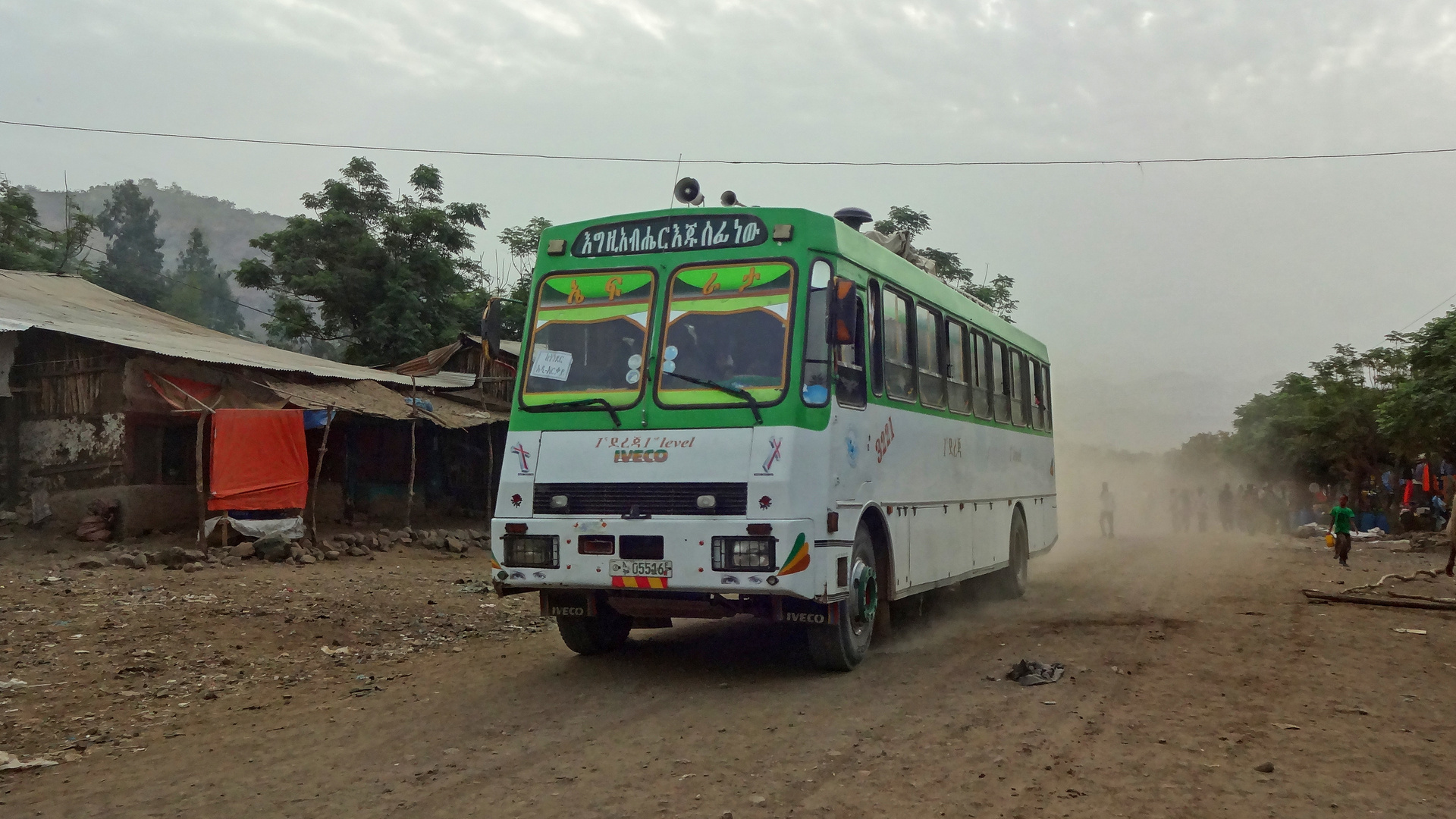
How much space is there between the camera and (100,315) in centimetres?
2058

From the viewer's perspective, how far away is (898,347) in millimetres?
8555

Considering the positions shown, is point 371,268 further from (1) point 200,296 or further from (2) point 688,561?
(1) point 200,296

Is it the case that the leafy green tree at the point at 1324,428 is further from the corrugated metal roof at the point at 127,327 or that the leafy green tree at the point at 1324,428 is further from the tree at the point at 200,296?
the tree at the point at 200,296

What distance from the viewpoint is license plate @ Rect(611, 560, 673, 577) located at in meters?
6.89

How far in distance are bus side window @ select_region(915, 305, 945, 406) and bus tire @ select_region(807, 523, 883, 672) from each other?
5.99ft

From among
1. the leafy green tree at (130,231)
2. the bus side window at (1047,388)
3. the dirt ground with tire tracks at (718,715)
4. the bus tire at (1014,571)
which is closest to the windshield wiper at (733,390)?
the dirt ground with tire tracks at (718,715)

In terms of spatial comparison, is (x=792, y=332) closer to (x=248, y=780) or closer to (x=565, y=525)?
(x=565, y=525)

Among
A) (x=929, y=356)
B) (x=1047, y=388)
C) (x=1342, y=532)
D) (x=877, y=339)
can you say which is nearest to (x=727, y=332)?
(x=877, y=339)

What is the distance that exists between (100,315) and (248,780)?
1844 cm

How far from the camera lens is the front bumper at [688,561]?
264 inches

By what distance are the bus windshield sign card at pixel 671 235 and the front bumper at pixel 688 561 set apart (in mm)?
1895

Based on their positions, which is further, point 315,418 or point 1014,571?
point 315,418

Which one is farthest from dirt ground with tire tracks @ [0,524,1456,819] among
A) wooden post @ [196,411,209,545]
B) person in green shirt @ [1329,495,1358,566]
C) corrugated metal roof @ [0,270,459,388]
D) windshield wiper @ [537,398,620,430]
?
person in green shirt @ [1329,495,1358,566]

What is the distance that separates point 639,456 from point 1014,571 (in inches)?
283
